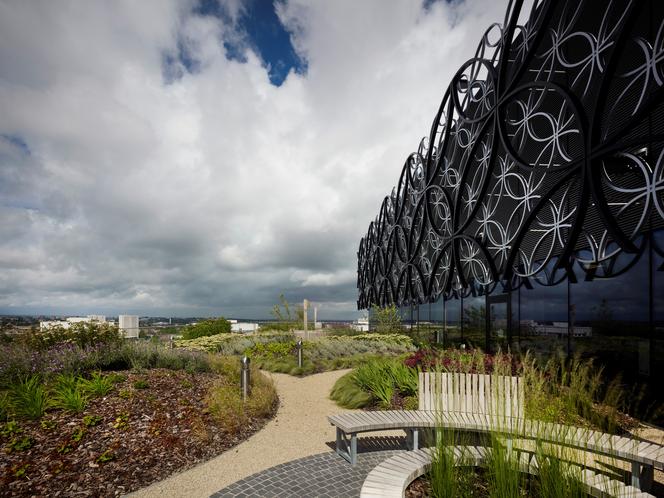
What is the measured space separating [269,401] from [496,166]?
1008 centimetres

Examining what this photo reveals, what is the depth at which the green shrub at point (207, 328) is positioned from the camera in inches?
941

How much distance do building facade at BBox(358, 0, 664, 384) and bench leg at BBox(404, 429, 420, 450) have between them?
512cm

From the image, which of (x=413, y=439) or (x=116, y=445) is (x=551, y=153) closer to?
(x=413, y=439)

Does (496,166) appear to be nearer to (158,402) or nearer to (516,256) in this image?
(516,256)

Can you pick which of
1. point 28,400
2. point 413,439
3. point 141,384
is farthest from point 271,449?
point 28,400

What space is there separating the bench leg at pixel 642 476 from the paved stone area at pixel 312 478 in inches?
118

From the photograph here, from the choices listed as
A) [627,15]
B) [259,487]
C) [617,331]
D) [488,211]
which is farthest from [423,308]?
[259,487]

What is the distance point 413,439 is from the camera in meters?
5.69

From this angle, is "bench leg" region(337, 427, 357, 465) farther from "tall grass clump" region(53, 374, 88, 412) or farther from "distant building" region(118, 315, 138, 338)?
"distant building" region(118, 315, 138, 338)

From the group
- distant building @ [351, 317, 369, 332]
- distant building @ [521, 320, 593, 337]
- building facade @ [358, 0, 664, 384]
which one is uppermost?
building facade @ [358, 0, 664, 384]

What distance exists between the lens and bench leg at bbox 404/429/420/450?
5660mm

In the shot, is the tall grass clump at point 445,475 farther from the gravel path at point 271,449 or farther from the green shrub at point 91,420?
the green shrub at point 91,420

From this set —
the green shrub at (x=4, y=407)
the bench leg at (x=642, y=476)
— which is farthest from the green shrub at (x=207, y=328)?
the bench leg at (x=642, y=476)

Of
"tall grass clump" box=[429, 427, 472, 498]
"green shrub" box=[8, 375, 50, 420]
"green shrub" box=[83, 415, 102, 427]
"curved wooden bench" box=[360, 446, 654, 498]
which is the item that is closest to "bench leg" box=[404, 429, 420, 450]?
"curved wooden bench" box=[360, 446, 654, 498]
